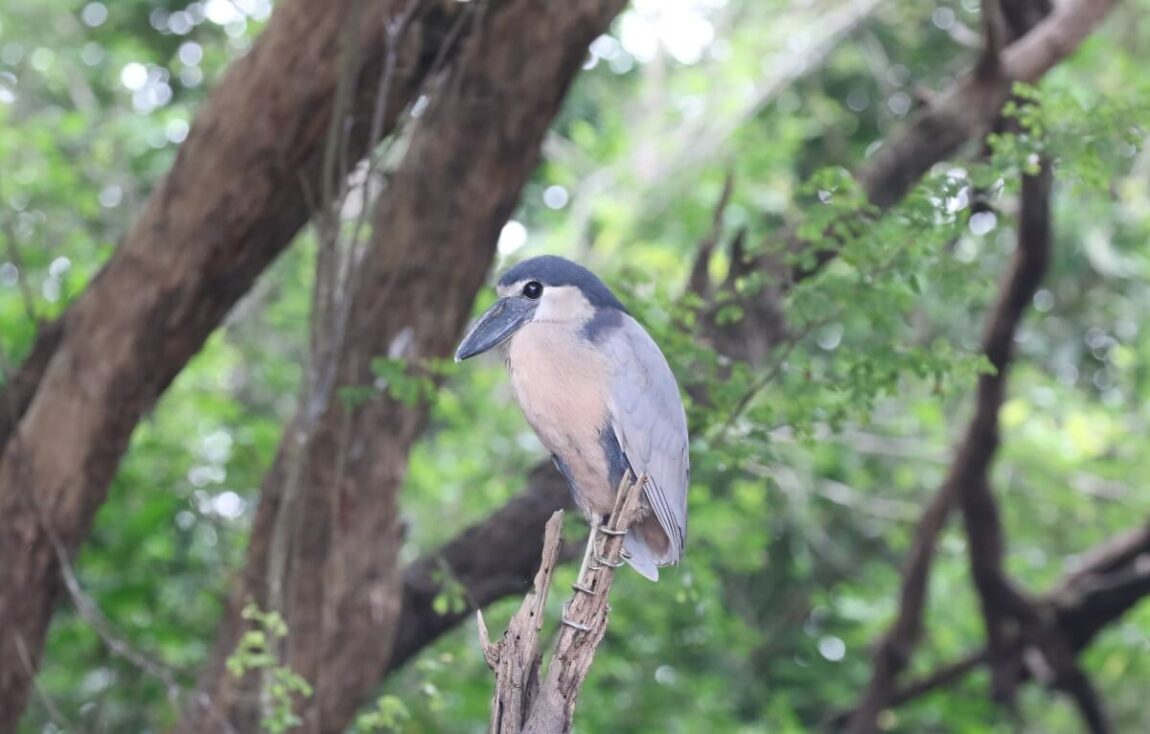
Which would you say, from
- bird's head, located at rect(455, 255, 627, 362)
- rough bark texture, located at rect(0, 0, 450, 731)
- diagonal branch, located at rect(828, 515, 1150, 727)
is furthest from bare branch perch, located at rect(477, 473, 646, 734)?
diagonal branch, located at rect(828, 515, 1150, 727)

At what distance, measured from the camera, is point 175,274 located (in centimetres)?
447

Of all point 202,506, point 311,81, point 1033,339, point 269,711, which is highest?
point 311,81

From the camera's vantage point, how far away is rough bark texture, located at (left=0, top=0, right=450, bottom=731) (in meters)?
4.40

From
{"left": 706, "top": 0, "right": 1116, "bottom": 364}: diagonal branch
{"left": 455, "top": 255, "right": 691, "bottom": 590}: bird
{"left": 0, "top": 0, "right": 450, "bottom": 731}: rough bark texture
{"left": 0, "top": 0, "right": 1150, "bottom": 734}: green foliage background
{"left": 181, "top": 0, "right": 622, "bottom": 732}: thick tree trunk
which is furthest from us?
{"left": 0, "top": 0, "right": 1150, "bottom": 734}: green foliage background

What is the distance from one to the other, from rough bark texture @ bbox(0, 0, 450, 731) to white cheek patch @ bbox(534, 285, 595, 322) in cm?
142

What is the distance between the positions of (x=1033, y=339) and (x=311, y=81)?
5958mm

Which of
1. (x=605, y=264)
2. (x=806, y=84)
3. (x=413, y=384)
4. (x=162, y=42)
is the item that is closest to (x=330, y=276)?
(x=413, y=384)

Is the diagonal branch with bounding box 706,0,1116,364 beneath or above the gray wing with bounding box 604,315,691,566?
beneath

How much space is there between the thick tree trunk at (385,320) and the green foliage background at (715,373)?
0.46 m

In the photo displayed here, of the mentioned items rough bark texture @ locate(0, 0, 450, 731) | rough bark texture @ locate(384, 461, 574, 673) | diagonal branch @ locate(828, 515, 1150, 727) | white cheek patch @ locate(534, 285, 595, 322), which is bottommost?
diagonal branch @ locate(828, 515, 1150, 727)

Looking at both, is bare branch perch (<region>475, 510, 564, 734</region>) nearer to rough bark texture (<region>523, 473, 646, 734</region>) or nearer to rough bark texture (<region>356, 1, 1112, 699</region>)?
rough bark texture (<region>523, 473, 646, 734</region>)

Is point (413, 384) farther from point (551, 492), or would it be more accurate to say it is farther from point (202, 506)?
point (202, 506)

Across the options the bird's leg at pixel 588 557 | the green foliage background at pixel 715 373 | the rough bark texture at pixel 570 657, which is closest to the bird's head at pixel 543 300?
the bird's leg at pixel 588 557

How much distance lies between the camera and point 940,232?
381 centimetres
